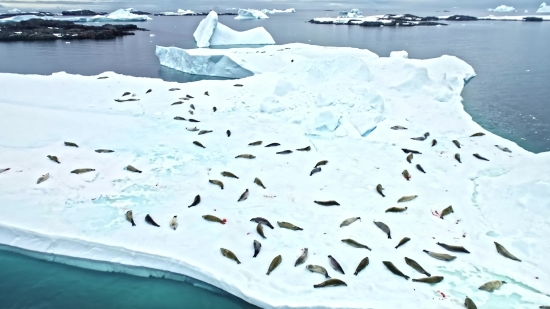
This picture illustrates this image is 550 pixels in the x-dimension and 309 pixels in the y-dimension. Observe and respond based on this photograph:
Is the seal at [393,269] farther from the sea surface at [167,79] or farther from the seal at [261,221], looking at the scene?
the sea surface at [167,79]

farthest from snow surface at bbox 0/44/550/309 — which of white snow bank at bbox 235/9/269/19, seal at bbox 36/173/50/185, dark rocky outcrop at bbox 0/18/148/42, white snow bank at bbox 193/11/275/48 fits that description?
white snow bank at bbox 235/9/269/19

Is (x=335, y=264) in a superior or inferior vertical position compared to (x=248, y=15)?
inferior

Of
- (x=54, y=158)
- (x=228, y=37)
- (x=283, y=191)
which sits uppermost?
(x=228, y=37)

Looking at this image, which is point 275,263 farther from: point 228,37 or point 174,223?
point 228,37

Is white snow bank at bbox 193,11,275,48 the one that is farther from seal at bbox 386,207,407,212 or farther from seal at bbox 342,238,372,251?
seal at bbox 342,238,372,251

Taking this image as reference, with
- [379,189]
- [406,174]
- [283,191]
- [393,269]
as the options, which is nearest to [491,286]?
[393,269]

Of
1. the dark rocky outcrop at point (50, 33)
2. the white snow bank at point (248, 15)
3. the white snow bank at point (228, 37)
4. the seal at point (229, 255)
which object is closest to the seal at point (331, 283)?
the seal at point (229, 255)

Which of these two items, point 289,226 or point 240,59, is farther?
point 240,59
